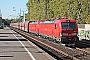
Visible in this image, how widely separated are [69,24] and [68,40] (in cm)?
178

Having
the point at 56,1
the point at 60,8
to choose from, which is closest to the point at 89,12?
the point at 60,8

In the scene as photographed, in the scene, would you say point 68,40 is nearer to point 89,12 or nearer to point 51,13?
point 89,12

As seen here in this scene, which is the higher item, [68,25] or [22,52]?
[68,25]

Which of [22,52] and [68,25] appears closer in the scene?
[22,52]

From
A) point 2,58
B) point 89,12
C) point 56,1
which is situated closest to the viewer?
point 2,58

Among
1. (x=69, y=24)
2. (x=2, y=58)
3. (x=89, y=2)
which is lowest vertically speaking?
(x=2, y=58)

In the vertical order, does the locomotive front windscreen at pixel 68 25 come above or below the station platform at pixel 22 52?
above

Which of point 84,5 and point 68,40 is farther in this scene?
point 84,5

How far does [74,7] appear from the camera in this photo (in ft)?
180

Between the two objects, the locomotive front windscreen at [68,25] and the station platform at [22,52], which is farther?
the locomotive front windscreen at [68,25]

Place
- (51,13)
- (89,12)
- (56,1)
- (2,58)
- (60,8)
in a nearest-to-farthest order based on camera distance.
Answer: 1. (2,58)
2. (89,12)
3. (60,8)
4. (56,1)
5. (51,13)

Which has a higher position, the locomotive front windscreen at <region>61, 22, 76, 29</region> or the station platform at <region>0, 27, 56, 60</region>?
the locomotive front windscreen at <region>61, 22, 76, 29</region>

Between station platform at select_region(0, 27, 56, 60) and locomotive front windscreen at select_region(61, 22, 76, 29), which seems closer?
station platform at select_region(0, 27, 56, 60)

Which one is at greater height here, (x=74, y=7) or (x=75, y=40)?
(x=74, y=7)
